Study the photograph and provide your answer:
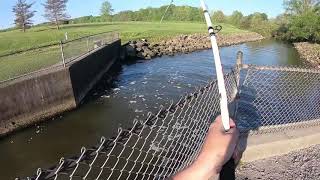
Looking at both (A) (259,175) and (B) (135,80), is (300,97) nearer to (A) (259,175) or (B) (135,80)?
(B) (135,80)

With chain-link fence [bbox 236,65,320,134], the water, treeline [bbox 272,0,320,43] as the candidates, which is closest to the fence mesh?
chain-link fence [bbox 236,65,320,134]

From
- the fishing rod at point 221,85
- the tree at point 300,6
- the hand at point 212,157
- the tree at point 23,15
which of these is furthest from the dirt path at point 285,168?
the tree at point 300,6

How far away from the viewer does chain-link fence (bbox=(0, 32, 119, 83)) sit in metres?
17.4

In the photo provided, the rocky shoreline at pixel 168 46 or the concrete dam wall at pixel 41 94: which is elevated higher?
the concrete dam wall at pixel 41 94

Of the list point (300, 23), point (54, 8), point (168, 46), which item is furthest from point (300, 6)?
point (54, 8)

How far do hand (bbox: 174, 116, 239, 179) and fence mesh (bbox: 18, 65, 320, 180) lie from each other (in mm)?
773

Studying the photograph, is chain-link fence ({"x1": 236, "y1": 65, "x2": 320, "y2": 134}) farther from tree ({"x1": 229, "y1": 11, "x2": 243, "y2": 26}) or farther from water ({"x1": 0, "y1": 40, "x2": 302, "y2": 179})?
tree ({"x1": 229, "y1": 11, "x2": 243, "y2": 26})

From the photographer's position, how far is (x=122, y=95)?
21.3 meters

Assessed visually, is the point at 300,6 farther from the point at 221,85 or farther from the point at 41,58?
the point at 221,85

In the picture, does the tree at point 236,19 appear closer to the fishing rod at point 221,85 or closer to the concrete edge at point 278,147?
the concrete edge at point 278,147

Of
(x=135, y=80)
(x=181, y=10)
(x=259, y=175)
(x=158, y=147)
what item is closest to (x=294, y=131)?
(x=259, y=175)

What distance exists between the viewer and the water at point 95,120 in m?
12.6

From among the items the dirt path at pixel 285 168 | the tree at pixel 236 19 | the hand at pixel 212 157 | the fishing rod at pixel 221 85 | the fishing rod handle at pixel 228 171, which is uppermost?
the fishing rod at pixel 221 85

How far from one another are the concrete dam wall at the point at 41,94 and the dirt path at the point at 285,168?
11550 millimetres
